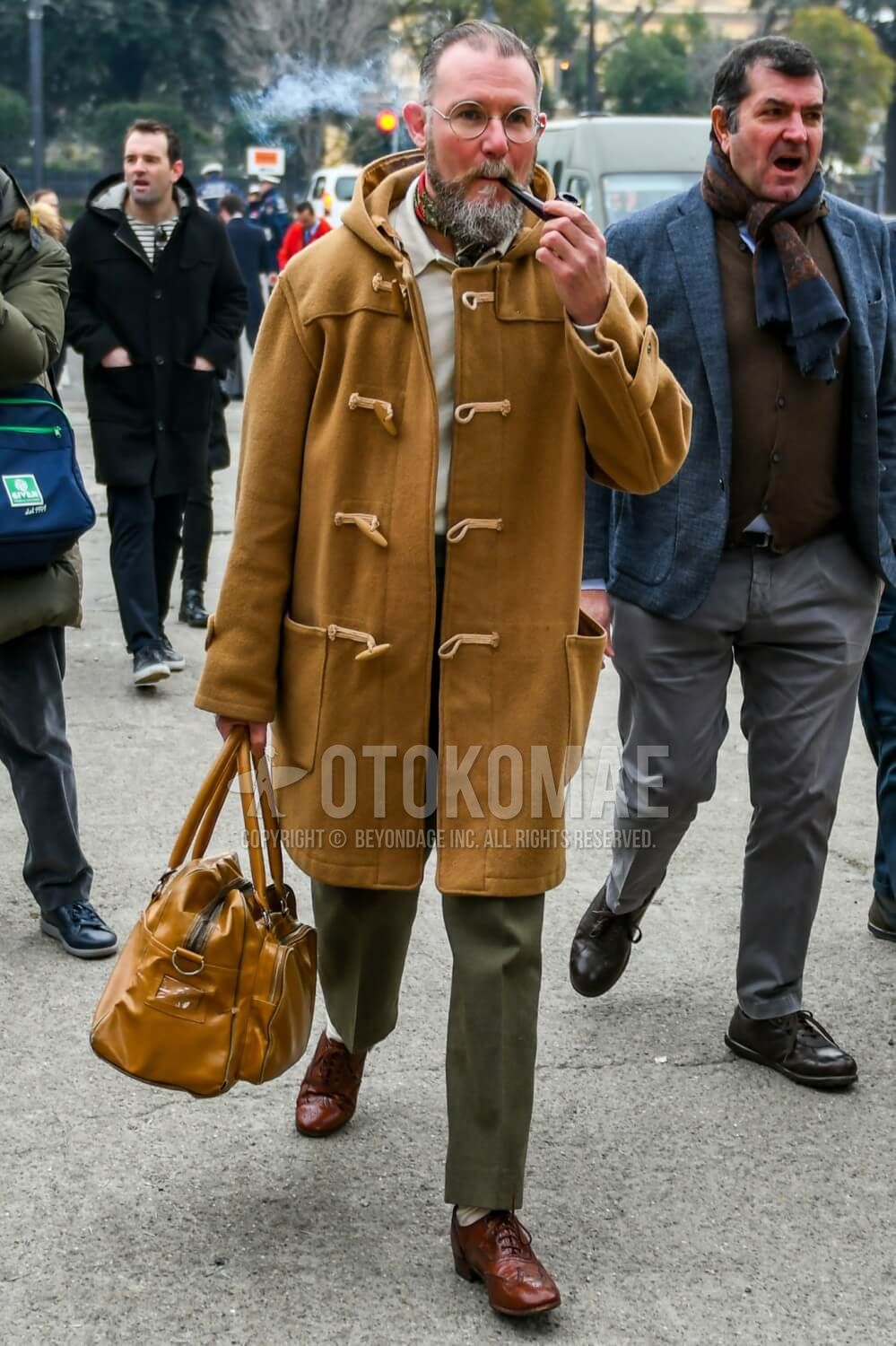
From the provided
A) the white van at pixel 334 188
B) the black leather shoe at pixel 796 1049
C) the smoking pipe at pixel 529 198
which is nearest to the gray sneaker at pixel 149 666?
the black leather shoe at pixel 796 1049

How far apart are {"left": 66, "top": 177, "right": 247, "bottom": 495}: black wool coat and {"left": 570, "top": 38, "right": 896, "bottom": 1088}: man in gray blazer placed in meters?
3.98

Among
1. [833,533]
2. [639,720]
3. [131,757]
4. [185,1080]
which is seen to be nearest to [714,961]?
[639,720]

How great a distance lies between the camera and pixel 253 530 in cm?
349

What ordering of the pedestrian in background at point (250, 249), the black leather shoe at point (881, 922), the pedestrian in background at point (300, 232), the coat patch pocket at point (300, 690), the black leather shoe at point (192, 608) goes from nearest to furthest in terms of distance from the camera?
the coat patch pocket at point (300, 690)
the black leather shoe at point (881, 922)
the black leather shoe at point (192, 608)
the pedestrian in background at point (250, 249)
the pedestrian in background at point (300, 232)

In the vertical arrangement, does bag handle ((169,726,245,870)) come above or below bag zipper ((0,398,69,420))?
below

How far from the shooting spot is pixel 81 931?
493cm

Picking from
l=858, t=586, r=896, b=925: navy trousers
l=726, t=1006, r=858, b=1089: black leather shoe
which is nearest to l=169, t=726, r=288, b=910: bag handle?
l=726, t=1006, r=858, b=1089: black leather shoe

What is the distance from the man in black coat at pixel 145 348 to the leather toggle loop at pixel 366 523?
4.34 meters

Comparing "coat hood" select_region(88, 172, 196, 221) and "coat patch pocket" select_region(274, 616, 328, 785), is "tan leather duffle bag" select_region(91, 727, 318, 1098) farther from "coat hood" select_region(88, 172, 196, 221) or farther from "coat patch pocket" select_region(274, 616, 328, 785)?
"coat hood" select_region(88, 172, 196, 221)

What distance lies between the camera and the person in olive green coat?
15.7ft

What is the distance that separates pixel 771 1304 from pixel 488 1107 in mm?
606

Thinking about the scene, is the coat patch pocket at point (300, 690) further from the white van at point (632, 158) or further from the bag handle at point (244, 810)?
the white van at point (632, 158)

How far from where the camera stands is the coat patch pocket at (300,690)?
3.46m

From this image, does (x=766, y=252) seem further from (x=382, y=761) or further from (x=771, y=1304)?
(x=771, y=1304)
